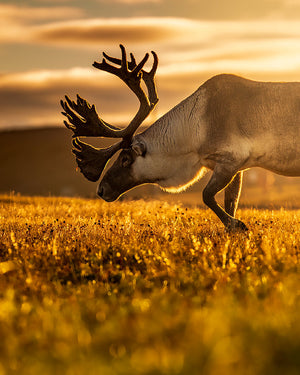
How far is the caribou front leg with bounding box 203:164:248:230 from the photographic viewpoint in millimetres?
8508

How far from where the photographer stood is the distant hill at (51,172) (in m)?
46.5

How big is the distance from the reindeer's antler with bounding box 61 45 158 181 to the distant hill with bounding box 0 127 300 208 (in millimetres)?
30813

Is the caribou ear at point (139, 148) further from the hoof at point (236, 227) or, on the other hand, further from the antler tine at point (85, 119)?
the hoof at point (236, 227)

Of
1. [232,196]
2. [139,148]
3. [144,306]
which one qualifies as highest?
[139,148]

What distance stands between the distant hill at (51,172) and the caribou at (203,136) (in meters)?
31.0

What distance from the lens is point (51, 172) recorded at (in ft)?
200

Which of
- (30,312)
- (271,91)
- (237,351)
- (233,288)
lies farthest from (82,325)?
(271,91)

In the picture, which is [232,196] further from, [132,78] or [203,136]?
[132,78]

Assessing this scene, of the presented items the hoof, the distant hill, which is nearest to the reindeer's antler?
the hoof

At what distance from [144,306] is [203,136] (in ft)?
16.0

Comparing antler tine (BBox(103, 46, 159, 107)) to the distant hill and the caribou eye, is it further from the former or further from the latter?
the distant hill

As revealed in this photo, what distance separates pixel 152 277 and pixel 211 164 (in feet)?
12.0

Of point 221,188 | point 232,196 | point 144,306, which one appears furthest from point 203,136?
point 144,306

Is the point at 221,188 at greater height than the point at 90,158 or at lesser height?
lesser
